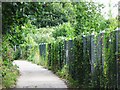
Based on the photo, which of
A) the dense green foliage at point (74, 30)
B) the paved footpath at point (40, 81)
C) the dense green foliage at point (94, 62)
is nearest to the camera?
the dense green foliage at point (94, 62)

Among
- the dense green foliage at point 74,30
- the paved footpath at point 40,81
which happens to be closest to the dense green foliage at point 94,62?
the dense green foliage at point 74,30

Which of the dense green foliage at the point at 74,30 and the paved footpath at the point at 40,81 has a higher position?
the dense green foliage at the point at 74,30

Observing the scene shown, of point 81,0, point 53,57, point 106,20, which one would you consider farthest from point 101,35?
point 53,57

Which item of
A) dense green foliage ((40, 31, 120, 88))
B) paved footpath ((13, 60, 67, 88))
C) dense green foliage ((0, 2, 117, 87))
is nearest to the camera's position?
dense green foliage ((40, 31, 120, 88))

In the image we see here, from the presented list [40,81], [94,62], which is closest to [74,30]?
[40,81]

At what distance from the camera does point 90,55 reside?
11.4 metres

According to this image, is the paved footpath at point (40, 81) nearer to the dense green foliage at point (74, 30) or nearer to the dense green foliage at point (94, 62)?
the dense green foliage at point (74, 30)

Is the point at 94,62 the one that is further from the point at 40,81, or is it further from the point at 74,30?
the point at 74,30

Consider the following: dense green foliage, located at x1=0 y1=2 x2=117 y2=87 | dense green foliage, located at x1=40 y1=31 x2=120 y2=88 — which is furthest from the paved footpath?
dense green foliage, located at x1=40 y1=31 x2=120 y2=88

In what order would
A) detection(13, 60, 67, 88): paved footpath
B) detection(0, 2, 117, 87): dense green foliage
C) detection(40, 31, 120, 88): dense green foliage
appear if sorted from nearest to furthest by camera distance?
detection(40, 31, 120, 88): dense green foliage → detection(0, 2, 117, 87): dense green foliage → detection(13, 60, 67, 88): paved footpath

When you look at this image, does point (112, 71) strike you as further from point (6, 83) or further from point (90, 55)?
point (6, 83)

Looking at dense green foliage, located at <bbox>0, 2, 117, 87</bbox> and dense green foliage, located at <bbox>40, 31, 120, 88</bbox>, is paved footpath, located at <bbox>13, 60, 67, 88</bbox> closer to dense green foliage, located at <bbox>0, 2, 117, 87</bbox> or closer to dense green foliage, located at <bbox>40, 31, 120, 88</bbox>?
dense green foliage, located at <bbox>0, 2, 117, 87</bbox>

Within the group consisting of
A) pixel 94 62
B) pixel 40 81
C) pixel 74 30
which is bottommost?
pixel 40 81

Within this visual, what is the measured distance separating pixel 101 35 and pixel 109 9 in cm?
481
